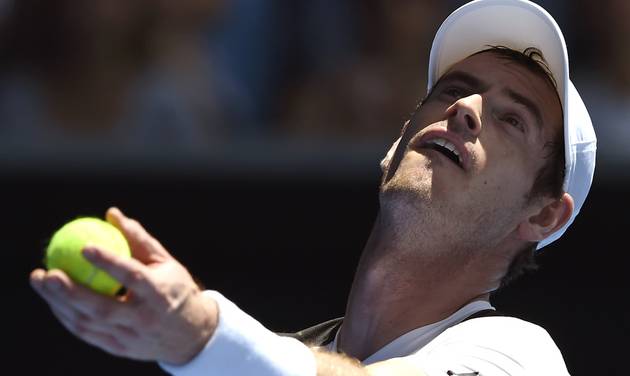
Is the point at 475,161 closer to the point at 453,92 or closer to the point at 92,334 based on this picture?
the point at 453,92

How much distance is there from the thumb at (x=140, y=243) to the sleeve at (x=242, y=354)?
0.14m

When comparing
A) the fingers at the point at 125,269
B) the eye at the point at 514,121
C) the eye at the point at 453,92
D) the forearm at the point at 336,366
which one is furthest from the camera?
the eye at the point at 453,92

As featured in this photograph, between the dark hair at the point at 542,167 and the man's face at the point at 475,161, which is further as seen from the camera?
the dark hair at the point at 542,167

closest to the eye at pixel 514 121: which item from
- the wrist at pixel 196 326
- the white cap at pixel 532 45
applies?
the white cap at pixel 532 45

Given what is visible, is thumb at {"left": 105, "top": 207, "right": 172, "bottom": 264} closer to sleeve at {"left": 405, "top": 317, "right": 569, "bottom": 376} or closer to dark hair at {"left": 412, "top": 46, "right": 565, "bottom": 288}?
sleeve at {"left": 405, "top": 317, "right": 569, "bottom": 376}

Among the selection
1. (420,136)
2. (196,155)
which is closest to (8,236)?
(196,155)

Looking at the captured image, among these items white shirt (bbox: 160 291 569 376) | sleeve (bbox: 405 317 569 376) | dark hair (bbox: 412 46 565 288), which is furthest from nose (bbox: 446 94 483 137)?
sleeve (bbox: 405 317 569 376)

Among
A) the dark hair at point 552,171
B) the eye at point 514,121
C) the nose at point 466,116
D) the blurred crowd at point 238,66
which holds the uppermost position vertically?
the nose at point 466,116

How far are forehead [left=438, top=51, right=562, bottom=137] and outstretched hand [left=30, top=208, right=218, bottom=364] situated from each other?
1391 mm

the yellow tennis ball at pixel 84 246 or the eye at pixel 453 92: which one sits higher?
the yellow tennis ball at pixel 84 246

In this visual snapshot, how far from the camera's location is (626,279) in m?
4.93

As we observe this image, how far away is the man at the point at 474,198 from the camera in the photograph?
9.27 feet

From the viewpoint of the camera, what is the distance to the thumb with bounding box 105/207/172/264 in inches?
82.9

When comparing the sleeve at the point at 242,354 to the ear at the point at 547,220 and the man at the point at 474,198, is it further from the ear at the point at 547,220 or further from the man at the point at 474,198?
the ear at the point at 547,220
